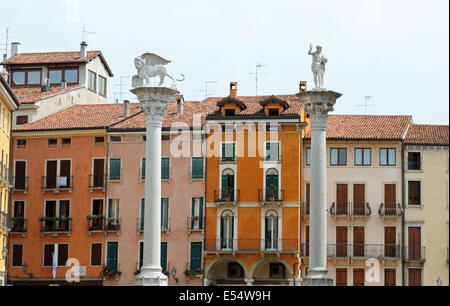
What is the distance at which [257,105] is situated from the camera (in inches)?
3093

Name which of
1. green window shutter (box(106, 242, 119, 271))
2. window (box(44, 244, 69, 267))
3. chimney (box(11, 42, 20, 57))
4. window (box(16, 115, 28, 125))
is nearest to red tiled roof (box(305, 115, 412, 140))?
green window shutter (box(106, 242, 119, 271))

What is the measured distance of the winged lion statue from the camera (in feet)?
160

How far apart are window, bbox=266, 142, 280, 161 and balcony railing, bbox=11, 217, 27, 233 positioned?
1722cm

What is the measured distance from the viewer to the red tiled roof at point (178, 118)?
3056 inches

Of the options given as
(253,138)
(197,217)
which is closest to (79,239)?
(197,217)

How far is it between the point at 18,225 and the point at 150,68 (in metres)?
31.8

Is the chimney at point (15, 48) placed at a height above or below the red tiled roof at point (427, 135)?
above

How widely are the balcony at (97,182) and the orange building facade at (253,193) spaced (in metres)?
7.15

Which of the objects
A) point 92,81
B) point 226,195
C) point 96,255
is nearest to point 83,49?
point 92,81

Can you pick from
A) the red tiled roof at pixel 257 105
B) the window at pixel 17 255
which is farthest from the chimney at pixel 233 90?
the window at pixel 17 255

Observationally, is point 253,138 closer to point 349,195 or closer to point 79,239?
Result: point 349,195

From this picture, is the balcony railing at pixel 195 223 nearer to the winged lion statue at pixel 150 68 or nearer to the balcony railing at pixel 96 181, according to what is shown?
the balcony railing at pixel 96 181

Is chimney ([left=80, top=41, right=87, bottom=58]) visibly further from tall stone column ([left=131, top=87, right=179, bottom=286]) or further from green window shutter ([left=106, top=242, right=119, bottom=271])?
tall stone column ([left=131, top=87, right=179, bottom=286])

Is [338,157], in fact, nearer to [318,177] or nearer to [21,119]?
[21,119]
